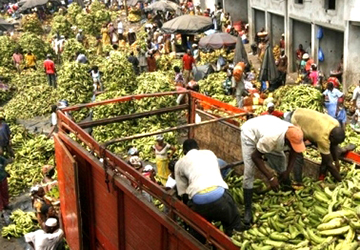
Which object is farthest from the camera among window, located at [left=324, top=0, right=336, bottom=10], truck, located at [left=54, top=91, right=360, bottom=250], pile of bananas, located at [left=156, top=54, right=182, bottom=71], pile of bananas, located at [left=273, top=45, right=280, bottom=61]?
pile of bananas, located at [left=273, top=45, right=280, bottom=61]

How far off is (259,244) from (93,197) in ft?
9.99

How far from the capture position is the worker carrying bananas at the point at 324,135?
568cm

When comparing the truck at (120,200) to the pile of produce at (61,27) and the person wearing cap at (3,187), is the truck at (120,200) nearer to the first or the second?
the person wearing cap at (3,187)

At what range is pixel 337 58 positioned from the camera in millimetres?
18828

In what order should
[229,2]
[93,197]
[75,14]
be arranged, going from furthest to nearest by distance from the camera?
[75,14], [229,2], [93,197]

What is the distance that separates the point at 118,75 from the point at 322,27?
315 inches

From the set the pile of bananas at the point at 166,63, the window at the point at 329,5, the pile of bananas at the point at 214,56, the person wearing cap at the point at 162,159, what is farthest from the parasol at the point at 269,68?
the person wearing cap at the point at 162,159

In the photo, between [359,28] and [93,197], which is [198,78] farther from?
[93,197]

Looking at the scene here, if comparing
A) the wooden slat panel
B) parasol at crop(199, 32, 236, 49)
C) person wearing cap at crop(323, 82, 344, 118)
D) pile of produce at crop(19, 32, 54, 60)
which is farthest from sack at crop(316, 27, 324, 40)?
pile of produce at crop(19, 32, 54, 60)

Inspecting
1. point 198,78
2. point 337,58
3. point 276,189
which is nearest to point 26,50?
point 198,78

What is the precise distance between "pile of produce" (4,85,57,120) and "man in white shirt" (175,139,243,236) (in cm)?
1248

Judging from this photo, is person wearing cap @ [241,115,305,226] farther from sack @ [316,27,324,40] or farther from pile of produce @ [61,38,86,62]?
pile of produce @ [61,38,86,62]

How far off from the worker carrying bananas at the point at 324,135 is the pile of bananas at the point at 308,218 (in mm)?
204

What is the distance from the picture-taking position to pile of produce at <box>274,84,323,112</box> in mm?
12336
